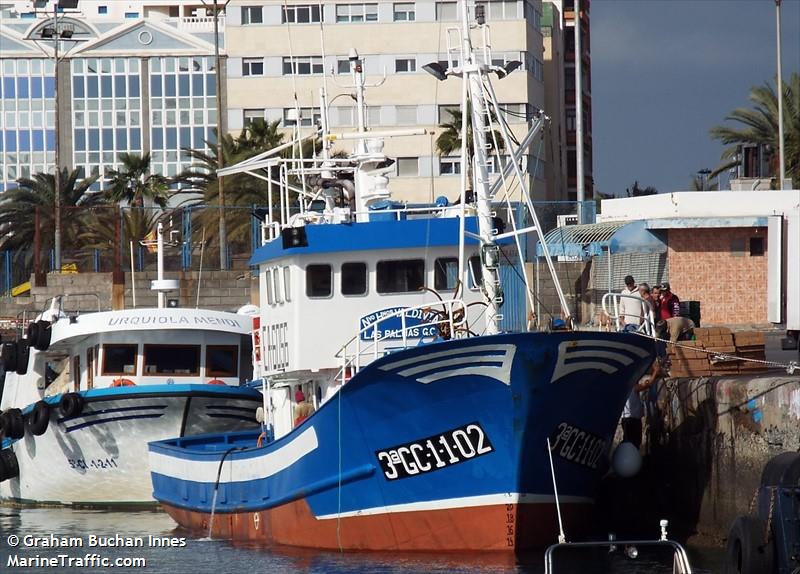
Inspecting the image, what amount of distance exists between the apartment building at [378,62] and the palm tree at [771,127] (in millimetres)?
9412

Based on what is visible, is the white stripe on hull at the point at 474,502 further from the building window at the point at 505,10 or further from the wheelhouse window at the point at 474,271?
the building window at the point at 505,10

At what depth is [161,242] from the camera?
2709 cm

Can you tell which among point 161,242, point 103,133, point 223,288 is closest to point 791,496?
point 161,242

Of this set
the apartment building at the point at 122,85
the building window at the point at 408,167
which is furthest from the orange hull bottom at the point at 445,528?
the apartment building at the point at 122,85

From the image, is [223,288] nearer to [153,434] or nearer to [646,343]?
[153,434]

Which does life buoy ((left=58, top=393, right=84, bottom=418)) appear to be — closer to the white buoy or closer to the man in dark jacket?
the man in dark jacket

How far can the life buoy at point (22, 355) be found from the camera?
27.9m

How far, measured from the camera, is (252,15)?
63.6 metres

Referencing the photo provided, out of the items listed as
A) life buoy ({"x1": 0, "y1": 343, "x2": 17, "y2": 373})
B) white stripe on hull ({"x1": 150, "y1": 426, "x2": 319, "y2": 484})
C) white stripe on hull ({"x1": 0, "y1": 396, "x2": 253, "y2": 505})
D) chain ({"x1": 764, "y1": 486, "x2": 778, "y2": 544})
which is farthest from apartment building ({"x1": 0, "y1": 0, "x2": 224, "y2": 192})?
chain ({"x1": 764, "y1": 486, "x2": 778, "y2": 544})

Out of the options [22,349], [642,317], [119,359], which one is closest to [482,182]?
[642,317]

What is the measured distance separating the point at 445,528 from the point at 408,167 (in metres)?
46.9

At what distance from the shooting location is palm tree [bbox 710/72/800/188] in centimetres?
5106

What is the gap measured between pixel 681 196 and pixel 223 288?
1250cm

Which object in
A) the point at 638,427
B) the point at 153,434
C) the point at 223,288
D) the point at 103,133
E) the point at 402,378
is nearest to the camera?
the point at 402,378
